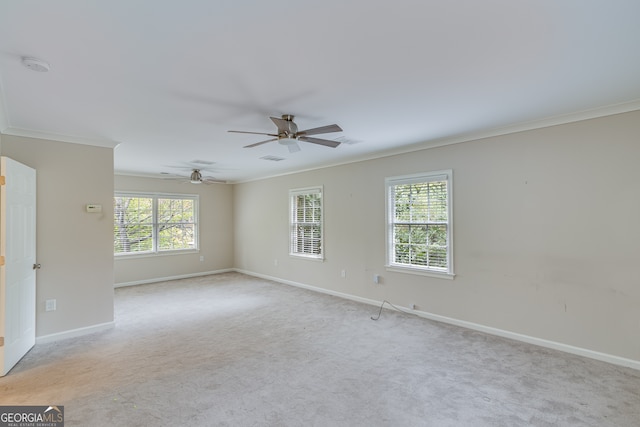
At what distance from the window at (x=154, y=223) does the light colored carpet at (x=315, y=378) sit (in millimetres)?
3233

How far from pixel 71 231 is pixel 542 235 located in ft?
18.5

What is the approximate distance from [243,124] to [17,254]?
2.63 m

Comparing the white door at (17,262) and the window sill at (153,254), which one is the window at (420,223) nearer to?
the white door at (17,262)

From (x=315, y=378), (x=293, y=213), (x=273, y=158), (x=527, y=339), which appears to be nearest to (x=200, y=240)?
(x=293, y=213)

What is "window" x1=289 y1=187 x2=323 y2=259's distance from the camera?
6.14 m

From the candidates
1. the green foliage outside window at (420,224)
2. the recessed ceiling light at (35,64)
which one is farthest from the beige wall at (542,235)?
the recessed ceiling light at (35,64)

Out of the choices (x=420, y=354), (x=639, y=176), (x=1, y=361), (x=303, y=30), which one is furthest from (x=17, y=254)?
(x=639, y=176)

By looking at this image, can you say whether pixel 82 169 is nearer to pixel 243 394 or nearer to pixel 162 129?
pixel 162 129

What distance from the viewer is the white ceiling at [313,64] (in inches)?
63.4

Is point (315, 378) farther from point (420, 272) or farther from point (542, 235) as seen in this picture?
point (542, 235)

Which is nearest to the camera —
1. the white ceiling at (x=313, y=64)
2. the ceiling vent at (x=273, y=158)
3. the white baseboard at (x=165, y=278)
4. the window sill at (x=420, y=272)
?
the white ceiling at (x=313, y=64)

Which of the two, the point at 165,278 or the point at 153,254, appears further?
the point at 165,278

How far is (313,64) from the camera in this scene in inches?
A: 84.3

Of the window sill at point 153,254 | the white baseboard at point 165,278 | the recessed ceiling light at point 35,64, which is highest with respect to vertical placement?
the recessed ceiling light at point 35,64
